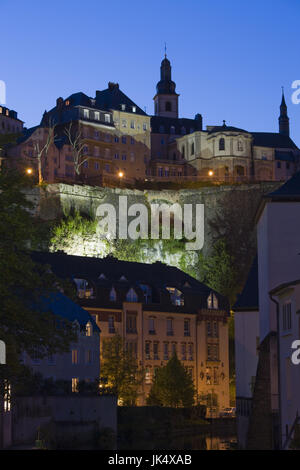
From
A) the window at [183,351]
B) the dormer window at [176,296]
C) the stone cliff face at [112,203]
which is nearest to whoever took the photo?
the window at [183,351]

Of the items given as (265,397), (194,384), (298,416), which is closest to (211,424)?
(194,384)

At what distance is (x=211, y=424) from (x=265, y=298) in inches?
1352

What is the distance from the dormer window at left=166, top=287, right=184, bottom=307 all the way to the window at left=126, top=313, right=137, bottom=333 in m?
5.06

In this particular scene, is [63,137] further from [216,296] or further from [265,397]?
[265,397]

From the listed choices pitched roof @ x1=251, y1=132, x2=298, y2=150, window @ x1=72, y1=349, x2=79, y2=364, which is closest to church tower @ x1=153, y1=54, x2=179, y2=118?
pitched roof @ x1=251, y1=132, x2=298, y2=150

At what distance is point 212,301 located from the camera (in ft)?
306

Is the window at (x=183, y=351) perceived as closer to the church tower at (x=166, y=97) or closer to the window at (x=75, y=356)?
the window at (x=75, y=356)

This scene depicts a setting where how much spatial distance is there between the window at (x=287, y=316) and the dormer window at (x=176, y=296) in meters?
48.1

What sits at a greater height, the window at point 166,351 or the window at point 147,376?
the window at point 166,351

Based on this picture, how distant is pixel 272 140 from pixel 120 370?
93840mm

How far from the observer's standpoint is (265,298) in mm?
46344

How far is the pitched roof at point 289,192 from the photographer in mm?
45031

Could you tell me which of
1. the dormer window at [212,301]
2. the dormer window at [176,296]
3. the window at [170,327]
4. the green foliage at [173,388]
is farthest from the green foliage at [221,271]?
the green foliage at [173,388]

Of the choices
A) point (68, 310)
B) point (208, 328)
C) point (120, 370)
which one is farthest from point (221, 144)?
point (68, 310)
